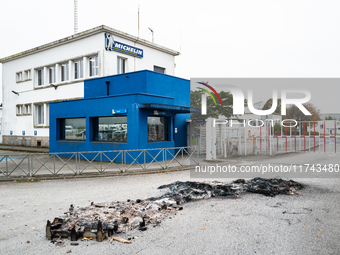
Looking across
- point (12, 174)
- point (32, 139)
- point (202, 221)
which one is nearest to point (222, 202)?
point (202, 221)

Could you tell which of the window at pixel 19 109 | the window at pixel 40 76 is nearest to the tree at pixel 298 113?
the window at pixel 40 76

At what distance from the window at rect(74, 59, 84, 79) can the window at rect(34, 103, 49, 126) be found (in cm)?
538

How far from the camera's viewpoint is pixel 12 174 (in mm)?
11352

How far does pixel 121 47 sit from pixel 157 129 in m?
9.52

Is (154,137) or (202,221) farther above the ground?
(154,137)

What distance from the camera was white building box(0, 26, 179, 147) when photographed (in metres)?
21.4

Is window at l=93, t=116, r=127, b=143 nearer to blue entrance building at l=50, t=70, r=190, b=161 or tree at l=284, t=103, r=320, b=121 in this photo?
blue entrance building at l=50, t=70, r=190, b=161

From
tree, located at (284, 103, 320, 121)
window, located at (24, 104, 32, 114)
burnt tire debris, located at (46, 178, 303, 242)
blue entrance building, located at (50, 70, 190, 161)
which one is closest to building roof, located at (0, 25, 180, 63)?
blue entrance building, located at (50, 70, 190, 161)

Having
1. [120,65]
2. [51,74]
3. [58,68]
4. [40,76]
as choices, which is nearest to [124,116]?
[120,65]

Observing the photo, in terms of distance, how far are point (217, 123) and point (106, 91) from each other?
25.2 ft

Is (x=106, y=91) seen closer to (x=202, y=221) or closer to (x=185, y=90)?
(x=185, y=90)

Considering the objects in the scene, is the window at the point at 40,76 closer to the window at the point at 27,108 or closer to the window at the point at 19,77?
the window at the point at 27,108

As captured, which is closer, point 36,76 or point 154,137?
point 154,137

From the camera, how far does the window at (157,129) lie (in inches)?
598
